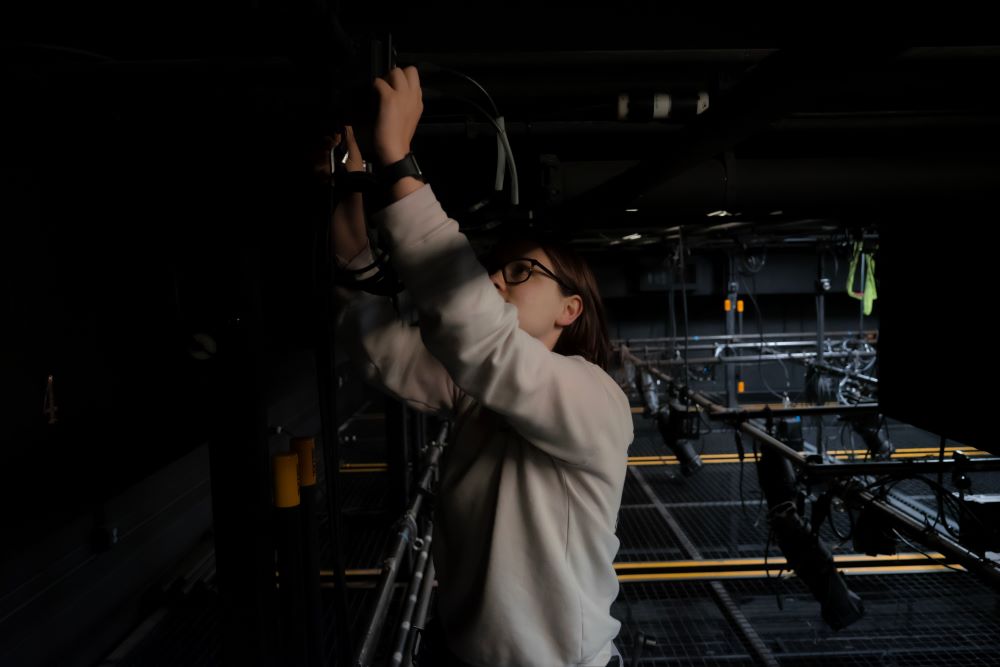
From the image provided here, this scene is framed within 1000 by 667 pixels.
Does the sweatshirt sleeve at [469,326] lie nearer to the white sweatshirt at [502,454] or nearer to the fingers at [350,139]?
the white sweatshirt at [502,454]

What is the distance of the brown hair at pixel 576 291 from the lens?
1.38 metres

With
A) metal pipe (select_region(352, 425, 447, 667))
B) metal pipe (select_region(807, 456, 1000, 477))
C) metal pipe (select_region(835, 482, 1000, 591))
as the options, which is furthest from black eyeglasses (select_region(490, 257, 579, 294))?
metal pipe (select_region(807, 456, 1000, 477))

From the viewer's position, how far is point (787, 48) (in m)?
0.66

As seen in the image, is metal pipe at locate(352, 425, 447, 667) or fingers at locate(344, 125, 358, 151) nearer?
fingers at locate(344, 125, 358, 151)

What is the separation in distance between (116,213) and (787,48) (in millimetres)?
2374

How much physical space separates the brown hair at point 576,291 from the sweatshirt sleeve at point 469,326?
0.37 metres

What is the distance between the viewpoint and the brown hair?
138 cm

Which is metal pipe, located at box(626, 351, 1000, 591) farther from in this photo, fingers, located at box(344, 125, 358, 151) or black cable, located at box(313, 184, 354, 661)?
fingers, located at box(344, 125, 358, 151)

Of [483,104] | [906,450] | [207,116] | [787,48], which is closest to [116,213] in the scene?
[207,116]

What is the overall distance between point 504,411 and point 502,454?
1.14ft

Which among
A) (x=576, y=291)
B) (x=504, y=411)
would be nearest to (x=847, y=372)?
(x=576, y=291)

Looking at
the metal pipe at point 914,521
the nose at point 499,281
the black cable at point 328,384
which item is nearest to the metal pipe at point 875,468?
the metal pipe at point 914,521

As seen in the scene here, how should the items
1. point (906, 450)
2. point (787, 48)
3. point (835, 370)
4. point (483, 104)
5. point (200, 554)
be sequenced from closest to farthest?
point (787, 48)
point (483, 104)
point (200, 554)
point (835, 370)
point (906, 450)

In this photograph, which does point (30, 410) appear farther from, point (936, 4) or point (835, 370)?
point (835, 370)
